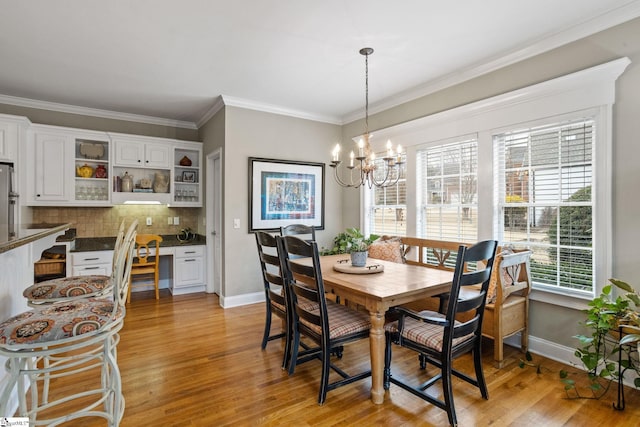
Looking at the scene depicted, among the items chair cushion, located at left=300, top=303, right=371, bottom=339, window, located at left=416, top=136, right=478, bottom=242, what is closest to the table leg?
chair cushion, located at left=300, top=303, right=371, bottom=339

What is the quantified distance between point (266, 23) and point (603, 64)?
102 inches

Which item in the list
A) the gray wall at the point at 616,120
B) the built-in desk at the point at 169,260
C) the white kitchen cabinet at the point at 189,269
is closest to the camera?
the gray wall at the point at 616,120

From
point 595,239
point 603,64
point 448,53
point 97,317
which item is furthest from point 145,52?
point 595,239

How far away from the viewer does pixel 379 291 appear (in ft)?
6.97

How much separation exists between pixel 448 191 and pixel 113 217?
484 centimetres

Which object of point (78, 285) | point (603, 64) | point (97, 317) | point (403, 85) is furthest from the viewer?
point (403, 85)

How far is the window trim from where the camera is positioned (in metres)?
2.48

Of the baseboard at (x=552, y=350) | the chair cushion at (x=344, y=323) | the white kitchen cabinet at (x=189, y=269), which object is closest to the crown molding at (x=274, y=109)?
the white kitchen cabinet at (x=189, y=269)

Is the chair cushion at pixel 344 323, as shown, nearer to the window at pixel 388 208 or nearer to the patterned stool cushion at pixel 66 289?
the patterned stool cushion at pixel 66 289

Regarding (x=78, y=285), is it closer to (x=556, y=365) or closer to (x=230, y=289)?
(x=230, y=289)

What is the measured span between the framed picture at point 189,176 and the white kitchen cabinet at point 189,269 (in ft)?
3.81

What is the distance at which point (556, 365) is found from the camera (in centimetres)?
269

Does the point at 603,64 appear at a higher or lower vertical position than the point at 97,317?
higher

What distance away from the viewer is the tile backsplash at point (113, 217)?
15.4 ft
